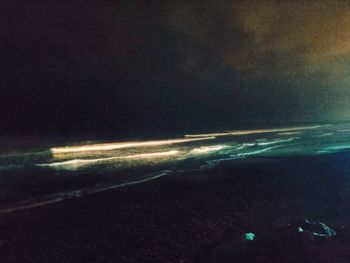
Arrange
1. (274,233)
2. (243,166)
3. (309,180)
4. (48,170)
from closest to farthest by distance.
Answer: (274,233)
(309,180)
(243,166)
(48,170)

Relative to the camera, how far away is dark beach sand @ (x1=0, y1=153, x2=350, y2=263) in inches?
224

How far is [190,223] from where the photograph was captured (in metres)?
7.05

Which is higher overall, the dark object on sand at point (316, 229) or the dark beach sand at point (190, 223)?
the dark beach sand at point (190, 223)

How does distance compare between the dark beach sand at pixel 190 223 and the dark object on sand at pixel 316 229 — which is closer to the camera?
the dark beach sand at pixel 190 223

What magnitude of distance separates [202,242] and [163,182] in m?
4.99

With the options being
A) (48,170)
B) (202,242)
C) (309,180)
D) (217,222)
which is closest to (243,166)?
(309,180)

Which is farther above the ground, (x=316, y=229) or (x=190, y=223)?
(x=190, y=223)

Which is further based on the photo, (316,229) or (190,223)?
→ (190,223)

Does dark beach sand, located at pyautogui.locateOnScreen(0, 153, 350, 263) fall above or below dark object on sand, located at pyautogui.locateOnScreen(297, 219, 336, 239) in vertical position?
above

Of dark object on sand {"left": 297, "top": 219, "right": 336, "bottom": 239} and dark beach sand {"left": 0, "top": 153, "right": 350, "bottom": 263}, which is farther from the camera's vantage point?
dark object on sand {"left": 297, "top": 219, "right": 336, "bottom": 239}

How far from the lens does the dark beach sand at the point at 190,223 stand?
18.6 ft

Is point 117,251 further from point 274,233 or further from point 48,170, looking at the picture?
point 48,170

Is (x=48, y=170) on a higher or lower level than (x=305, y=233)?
higher

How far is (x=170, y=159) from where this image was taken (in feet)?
53.7
